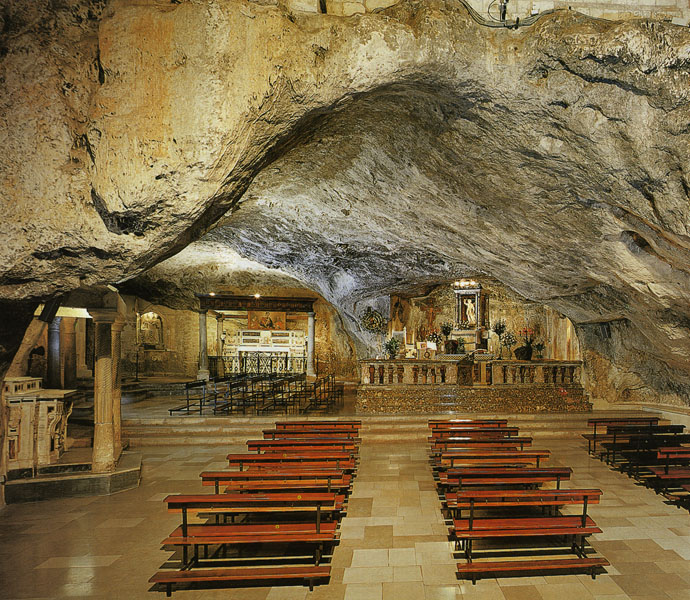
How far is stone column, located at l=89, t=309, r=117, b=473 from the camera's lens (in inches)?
277

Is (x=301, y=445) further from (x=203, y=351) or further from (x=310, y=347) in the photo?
(x=203, y=351)

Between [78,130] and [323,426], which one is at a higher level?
[78,130]

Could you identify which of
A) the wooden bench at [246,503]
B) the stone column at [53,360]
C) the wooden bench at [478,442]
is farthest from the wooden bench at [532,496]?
the stone column at [53,360]

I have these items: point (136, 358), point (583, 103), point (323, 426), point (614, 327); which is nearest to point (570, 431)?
point (614, 327)

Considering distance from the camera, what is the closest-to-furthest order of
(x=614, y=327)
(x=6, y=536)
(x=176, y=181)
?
1. (x=176, y=181)
2. (x=6, y=536)
3. (x=614, y=327)

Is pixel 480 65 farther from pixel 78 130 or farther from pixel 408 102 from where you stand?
pixel 78 130

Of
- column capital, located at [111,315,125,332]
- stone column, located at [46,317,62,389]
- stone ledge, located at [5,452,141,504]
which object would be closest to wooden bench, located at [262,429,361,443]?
stone ledge, located at [5,452,141,504]

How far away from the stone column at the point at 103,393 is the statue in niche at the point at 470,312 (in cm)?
1312

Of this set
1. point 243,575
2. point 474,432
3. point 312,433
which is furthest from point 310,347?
point 243,575

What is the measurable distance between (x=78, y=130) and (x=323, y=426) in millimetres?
5893

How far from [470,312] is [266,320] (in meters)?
9.00

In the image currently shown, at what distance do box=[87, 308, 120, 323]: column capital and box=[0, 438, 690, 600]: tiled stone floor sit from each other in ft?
8.65

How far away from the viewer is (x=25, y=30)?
200 inches

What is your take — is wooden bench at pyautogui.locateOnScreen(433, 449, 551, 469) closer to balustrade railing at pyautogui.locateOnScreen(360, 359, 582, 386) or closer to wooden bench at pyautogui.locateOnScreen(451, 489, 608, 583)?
wooden bench at pyautogui.locateOnScreen(451, 489, 608, 583)
